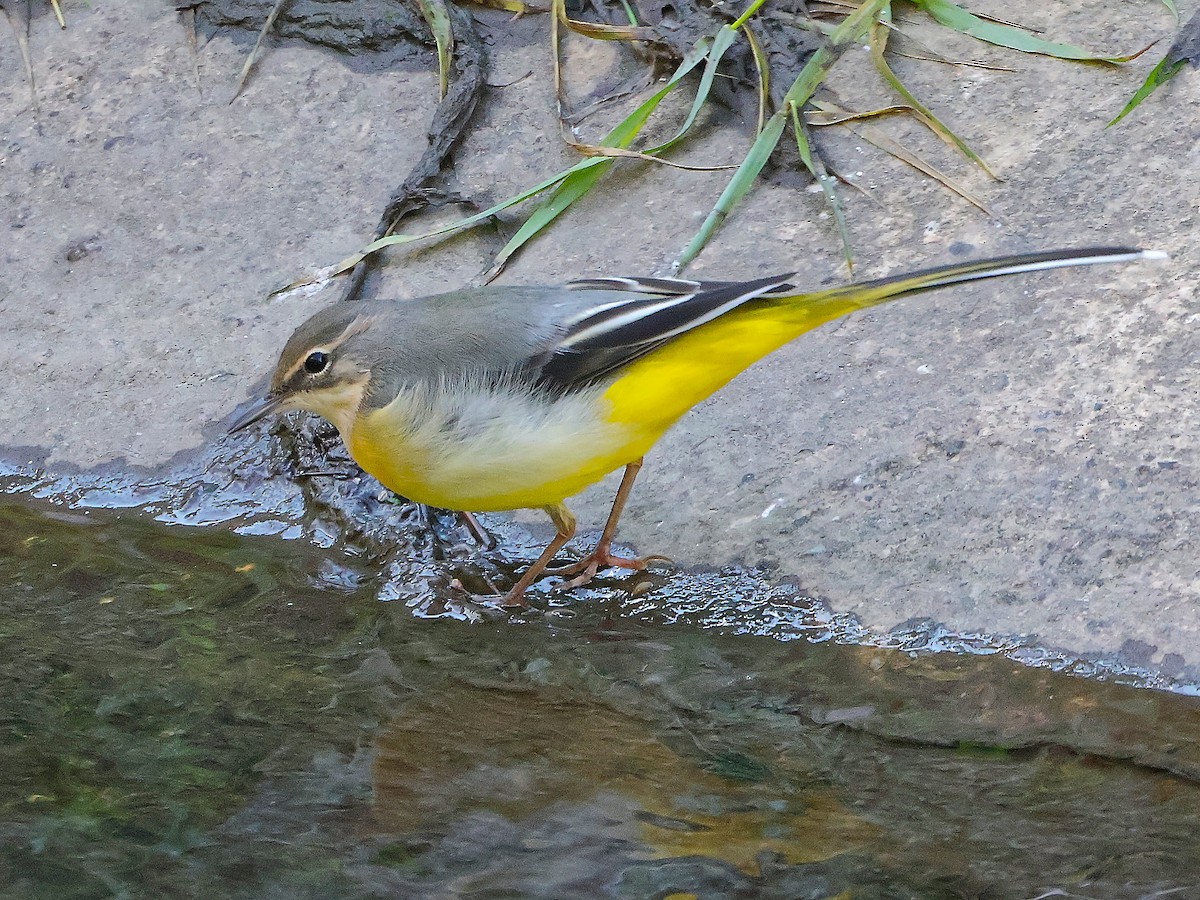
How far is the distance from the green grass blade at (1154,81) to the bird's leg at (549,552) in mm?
2577

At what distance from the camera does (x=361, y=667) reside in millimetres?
3967

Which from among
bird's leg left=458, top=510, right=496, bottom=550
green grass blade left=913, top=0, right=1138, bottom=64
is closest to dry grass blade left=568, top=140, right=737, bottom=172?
green grass blade left=913, top=0, right=1138, bottom=64

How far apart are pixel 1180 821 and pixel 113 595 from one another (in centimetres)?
313

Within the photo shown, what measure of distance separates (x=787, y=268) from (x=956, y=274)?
1.35 m

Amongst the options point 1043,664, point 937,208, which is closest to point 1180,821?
point 1043,664

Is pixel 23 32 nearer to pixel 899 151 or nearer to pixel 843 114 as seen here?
pixel 843 114

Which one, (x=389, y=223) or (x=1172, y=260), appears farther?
(x=389, y=223)

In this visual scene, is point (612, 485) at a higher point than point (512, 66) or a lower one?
lower

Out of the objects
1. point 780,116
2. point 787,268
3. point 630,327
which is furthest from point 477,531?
point 780,116

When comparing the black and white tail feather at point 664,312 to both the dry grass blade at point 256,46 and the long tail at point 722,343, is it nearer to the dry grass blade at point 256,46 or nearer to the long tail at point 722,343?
the long tail at point 722,343

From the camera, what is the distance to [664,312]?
13.3 ft

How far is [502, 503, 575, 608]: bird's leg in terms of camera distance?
14.5 feet

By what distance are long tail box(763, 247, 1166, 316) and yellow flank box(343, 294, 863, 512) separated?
0.02 m

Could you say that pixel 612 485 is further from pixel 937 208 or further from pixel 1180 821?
pixel 1180 821
